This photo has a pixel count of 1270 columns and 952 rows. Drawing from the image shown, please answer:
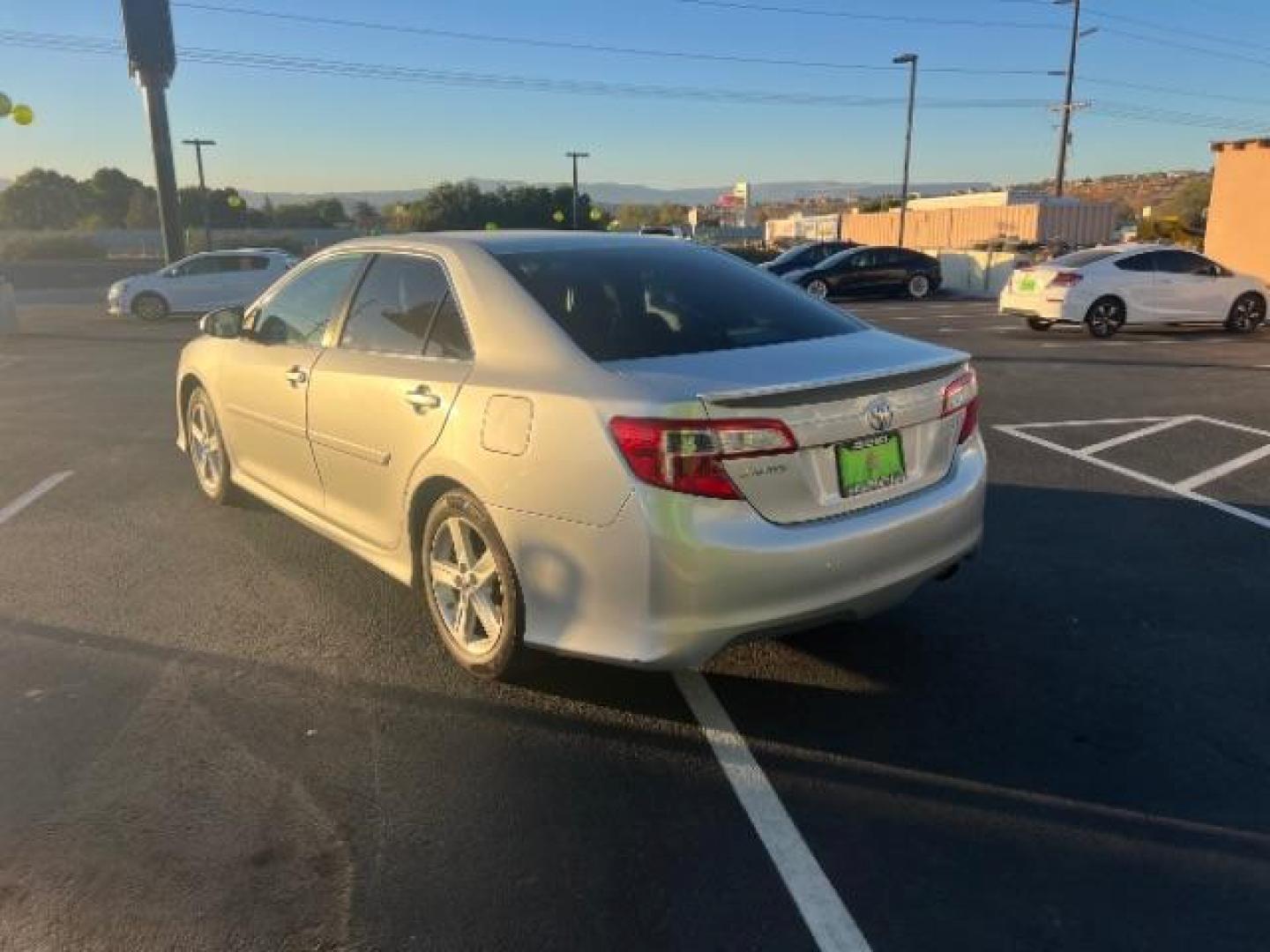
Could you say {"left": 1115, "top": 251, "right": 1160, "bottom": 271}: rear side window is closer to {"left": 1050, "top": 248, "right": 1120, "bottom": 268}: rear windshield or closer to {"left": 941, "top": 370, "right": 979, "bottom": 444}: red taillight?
{"left": 1050, "top": 248, "right": 1120, "bottom": 268}: rear windshield

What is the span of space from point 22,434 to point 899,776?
7.91 m

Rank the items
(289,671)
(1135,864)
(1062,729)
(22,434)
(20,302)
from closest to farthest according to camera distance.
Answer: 1. (1135,864)
2. (1062,729)
3. (289,671)
4. (22,434)
5. (20,302)

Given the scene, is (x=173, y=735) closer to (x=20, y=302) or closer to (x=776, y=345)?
(x=776, y=345)

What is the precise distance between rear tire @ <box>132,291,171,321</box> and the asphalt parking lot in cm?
1608

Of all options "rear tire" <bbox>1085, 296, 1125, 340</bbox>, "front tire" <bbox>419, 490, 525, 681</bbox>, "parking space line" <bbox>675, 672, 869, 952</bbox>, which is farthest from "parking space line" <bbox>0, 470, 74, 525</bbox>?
"rear tire" <bbox>1085, 296, 1125, 340</bbox>

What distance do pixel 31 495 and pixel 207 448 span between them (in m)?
1.37

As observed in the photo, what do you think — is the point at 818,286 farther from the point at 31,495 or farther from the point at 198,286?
the point at 31,495

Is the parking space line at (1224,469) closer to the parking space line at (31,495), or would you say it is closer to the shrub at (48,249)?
the parking space line at (31,495)

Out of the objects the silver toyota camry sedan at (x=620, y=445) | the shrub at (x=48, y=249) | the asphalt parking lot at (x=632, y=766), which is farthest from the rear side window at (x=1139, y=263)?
the shrub at (x=48, y=249)

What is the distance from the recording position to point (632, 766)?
121 inches

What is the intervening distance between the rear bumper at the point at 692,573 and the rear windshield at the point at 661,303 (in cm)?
64

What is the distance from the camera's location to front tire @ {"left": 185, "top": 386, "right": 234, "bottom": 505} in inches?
223

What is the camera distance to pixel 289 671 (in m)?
3.75

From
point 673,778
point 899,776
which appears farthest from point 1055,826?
point 673,778
